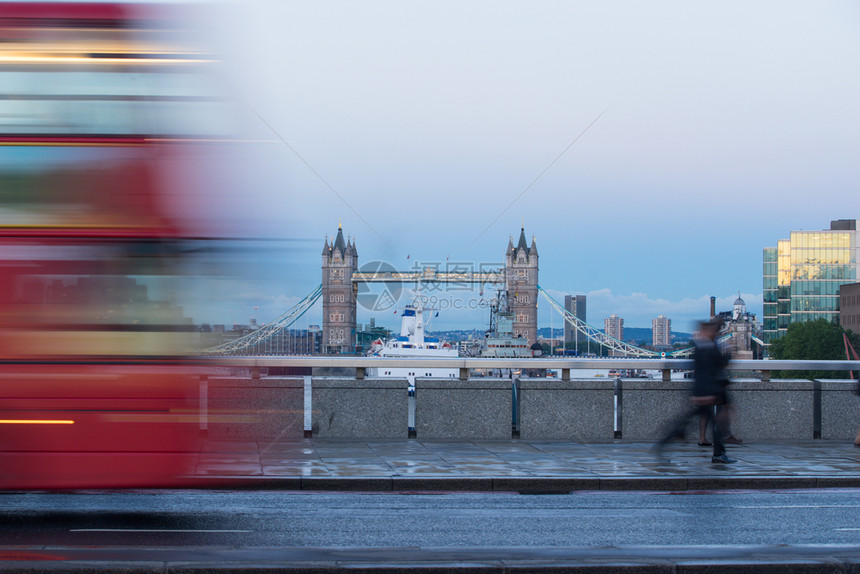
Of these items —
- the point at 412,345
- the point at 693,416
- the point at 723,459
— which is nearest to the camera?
the point at 693,416

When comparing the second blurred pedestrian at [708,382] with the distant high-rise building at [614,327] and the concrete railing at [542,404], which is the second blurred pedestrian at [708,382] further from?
the distant high-rise building at [614,327]

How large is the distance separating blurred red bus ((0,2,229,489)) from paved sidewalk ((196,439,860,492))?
1372mm

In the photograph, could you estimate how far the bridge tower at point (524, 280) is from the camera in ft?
440

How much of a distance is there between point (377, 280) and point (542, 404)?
2201 inches

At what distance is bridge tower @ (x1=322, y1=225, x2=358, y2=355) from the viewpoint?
155 feet

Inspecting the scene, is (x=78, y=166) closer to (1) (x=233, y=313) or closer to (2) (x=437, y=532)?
(1) (x=233, y=313)

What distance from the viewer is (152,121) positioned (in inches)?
294

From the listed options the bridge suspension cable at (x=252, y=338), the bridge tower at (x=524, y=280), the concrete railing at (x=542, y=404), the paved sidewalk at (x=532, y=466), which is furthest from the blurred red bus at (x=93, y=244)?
the bridge tower at (x=524, y=280)

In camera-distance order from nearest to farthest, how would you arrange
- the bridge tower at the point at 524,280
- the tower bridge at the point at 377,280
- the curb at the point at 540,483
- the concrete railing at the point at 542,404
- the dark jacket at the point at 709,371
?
the curb at the point at 540,483, the dark jacket at the point at 709,371, the concrete railing at the point at 542,404, the tower bridge at the point at 377,280, the bridge tower at the point at 524,280

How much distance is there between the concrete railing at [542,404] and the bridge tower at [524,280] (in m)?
115

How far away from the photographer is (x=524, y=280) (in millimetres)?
137375

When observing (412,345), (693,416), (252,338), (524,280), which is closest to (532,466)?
(693,416)

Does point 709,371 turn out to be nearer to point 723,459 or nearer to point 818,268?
point 723,459

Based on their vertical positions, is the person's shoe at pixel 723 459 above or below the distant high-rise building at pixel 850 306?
below
